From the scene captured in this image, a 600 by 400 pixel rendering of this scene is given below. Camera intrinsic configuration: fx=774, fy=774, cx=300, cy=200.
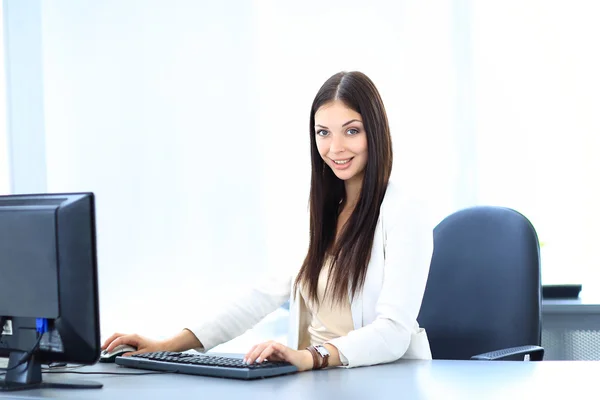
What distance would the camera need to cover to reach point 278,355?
1.71 metres

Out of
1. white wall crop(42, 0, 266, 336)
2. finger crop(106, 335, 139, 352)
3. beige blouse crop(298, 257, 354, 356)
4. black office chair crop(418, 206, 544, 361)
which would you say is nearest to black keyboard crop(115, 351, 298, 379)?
finger crop(106, 335, 139, 352)

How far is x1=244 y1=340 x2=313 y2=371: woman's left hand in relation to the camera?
1694mm

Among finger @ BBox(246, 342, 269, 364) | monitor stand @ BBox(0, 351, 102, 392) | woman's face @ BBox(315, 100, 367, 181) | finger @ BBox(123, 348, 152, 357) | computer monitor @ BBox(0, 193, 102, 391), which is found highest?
woman's face @ BBox(315, 100, 367, 181)

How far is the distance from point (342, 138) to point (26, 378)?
97 centimetres

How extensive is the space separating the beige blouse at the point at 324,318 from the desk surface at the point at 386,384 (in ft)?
0.96

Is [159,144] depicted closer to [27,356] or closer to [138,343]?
[138,343]

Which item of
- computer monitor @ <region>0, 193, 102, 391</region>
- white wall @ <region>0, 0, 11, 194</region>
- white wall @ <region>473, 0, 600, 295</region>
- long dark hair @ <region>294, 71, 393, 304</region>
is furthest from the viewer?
white wall @ <region>473, 0, 600, 295</region>

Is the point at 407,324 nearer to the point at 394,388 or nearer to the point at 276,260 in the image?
the point at 394,388

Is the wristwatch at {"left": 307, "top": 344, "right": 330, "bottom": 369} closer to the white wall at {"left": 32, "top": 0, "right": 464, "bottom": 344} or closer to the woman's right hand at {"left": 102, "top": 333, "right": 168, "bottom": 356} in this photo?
the woman's right hand at {"left": 102, "top": 333, "right": 168, "bottom": 356}

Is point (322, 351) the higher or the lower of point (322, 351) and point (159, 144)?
the lower

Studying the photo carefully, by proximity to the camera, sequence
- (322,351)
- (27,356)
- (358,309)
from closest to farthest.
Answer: (27,356) < (322,351) < (358,309)

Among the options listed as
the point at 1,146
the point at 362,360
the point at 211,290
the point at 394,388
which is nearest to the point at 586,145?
the point at 211,290

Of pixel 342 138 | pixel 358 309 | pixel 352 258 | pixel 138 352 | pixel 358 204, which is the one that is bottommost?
pixel 138 352

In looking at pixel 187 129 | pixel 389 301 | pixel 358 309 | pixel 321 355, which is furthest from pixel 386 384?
pixel 187 129
